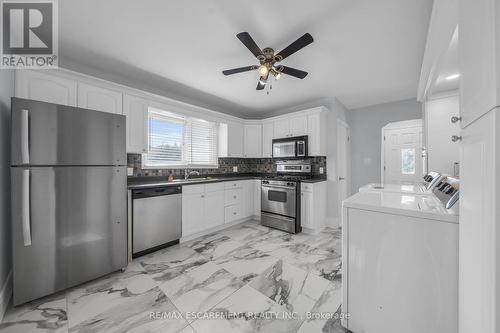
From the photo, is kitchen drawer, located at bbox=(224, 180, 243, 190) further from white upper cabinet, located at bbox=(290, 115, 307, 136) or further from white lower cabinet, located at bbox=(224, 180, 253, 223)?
white upper cabinet, located at bbox=(290, 115, 307, 136)

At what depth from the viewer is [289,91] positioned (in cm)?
345

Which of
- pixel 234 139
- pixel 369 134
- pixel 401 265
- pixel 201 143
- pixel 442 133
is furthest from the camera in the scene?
pixel 369 134

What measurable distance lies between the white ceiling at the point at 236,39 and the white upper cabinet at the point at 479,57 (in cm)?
111

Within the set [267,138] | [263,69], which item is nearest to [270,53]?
[263,69]

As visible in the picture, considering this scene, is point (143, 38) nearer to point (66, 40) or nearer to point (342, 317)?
point (66, 40)

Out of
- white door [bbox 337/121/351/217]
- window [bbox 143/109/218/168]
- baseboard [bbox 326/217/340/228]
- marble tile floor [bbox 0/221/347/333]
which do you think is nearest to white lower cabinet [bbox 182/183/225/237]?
marble tile floor [bbox 0/221/347/333]

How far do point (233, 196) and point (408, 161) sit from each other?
3.80 metres

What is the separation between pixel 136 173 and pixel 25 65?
1632 millimetres

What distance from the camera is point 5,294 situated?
1595 millimetres

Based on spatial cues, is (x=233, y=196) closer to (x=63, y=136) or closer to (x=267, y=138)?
(x=267, y=138)

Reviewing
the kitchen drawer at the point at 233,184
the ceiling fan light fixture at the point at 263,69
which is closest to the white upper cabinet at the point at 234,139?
the kitchen drawer at the point at 233,184

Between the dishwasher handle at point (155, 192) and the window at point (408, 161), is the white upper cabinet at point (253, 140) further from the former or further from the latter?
the window at point (408, 161)

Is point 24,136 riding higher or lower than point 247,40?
lower

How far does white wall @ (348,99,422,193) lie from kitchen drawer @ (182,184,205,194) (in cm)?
359
